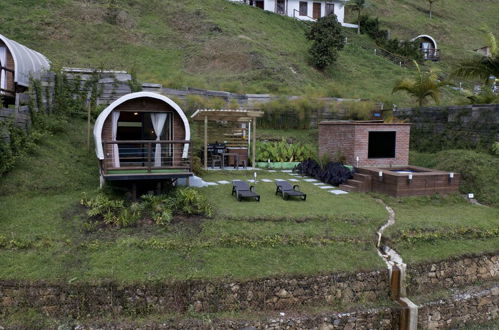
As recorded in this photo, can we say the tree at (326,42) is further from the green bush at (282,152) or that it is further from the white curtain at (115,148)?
the white curtain at (115,148)

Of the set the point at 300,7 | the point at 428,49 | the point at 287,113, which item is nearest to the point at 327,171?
the point at 287,113

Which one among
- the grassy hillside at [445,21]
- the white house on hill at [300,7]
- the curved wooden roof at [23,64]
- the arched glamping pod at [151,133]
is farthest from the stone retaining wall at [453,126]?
the white house on hill at [300,7]

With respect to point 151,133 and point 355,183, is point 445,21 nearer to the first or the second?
point 355,183

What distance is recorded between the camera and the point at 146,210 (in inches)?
377

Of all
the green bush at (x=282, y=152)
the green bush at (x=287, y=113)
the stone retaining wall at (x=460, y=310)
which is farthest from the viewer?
the green bush at (x=287, y=113)

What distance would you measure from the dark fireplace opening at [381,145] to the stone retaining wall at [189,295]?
309 inches

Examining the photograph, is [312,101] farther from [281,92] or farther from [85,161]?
[85,161]

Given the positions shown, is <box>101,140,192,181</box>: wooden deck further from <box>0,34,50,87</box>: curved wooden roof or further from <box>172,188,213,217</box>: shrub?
<box>0,34,50,87</box>: curved wooden roof

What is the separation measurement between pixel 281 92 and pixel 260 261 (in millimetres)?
18078

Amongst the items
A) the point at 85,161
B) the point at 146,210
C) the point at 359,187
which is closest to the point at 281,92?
the point at 359,187

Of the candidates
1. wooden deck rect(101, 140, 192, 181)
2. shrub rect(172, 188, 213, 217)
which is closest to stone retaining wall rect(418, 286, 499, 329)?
shrub rect(172, 188, 213, 217)

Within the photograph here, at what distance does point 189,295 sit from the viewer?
23.7 ft

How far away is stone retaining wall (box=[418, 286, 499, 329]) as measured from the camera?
8008 mm

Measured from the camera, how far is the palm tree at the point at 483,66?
16234 millimetres
